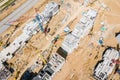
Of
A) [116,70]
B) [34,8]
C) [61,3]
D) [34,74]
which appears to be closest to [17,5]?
[34,8]

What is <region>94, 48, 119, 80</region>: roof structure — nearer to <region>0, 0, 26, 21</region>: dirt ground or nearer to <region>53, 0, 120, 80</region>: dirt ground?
<region>53, 0, 120, 80</region>: dirt ground

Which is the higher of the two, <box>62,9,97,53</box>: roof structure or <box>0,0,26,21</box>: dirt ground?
<box>0,0,26,21</box>: dirt ground

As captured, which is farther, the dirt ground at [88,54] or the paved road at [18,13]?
the paved road at [18,13]

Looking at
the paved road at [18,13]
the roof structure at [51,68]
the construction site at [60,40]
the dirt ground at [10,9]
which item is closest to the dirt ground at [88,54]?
the construction site at [60,40]

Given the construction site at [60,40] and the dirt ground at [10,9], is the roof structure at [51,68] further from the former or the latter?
the dirt ground at [10,9]

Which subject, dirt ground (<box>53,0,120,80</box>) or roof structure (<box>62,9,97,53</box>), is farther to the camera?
roof structure (<box>62,9,97,53</box>)

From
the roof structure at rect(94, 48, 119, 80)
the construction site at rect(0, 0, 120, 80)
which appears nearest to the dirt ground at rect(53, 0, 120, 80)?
the construction site at rect(0, 0, 120, 80)

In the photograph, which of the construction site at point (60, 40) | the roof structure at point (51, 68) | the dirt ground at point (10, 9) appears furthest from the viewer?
the dirt ground at point (10, 9)

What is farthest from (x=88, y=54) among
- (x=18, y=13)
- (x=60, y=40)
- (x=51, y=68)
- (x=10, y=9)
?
(x=10, y=9)
